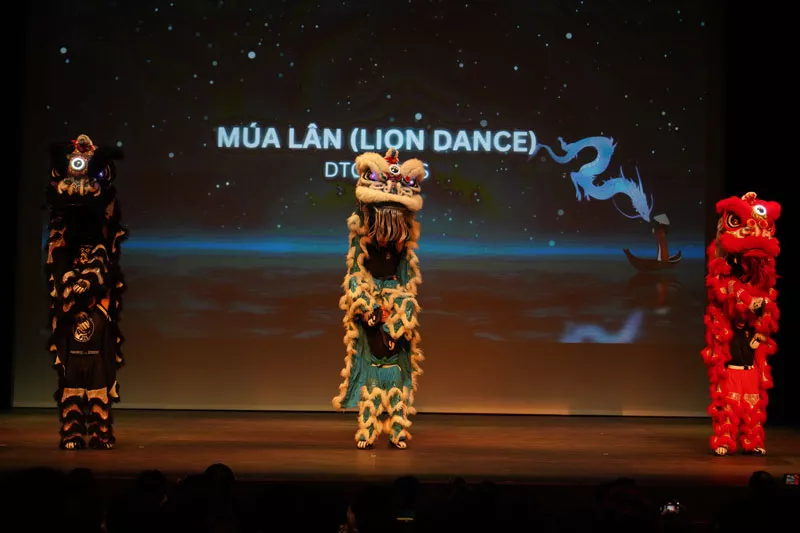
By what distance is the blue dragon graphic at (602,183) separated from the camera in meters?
9.23

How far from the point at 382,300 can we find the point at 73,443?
6.86 ft

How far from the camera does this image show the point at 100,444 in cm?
685

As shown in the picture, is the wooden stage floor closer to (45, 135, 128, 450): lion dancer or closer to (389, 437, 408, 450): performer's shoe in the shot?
(389, 437, 408, 450): performer's shoe

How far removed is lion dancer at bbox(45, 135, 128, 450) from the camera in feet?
22.0

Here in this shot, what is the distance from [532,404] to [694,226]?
2020mm

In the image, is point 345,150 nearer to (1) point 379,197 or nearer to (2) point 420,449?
(1) point 379,197

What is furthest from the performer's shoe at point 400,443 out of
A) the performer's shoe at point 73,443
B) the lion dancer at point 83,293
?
the performer's shoe at point 73,443

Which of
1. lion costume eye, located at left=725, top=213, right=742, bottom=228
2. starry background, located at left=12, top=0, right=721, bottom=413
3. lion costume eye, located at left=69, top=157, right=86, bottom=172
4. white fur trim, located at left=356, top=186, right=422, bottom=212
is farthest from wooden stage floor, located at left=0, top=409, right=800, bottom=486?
lion costume eye, located at left=69, top=157, right=86, bottom=172

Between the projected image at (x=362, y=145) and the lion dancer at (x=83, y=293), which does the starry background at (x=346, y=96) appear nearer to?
the projected image at (x=362, y=145)

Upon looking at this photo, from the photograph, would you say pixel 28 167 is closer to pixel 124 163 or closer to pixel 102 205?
pixel 124 163

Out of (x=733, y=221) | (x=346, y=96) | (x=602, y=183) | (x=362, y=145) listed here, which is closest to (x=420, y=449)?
(x=733, y=221)

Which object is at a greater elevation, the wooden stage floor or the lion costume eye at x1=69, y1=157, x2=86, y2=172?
the lion costume eye at x1=69, y1=157, x2=86, y2=172

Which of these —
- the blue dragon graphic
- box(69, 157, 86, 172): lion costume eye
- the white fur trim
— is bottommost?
the white fur trim

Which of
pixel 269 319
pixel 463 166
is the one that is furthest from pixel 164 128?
pixel 463 166
